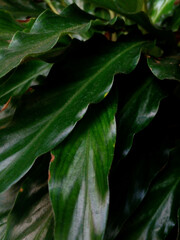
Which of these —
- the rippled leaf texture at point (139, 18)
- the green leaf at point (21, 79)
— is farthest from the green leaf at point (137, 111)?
the green leaf at point (21, 79)

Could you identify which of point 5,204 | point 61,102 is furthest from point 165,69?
point 5,204

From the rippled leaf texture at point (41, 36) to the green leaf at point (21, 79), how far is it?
0.11 meters

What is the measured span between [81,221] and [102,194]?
0.17 feet

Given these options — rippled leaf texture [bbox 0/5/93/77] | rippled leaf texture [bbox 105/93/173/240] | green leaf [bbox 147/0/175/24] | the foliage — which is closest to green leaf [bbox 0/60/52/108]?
the foliage

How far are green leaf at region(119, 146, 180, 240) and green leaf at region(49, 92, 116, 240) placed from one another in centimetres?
16

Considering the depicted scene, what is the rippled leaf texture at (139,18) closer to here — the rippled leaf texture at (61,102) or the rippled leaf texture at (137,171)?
the rippled leaf texture at (61,102)

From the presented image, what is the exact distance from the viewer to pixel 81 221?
16.2 inches

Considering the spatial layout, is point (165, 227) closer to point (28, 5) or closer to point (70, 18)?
point (70, 18)

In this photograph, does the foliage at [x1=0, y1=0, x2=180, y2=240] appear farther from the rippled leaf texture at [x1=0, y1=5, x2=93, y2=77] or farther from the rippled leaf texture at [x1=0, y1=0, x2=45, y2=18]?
the rippled leaf texture at [x1=0, y1=0, x2=45, y2=18]

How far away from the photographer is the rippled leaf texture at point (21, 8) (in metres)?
0.78

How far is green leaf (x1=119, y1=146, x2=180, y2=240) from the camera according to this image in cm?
51

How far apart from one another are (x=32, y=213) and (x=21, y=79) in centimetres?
A: 28

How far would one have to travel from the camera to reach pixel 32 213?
494 millimetres

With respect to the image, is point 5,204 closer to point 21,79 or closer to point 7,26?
point 21,79
